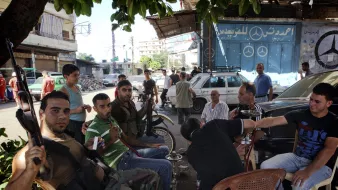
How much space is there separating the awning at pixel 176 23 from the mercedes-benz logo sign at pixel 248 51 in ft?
8.08

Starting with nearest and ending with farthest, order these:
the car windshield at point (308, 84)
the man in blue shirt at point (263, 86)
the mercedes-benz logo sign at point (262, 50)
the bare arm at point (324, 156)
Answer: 1. the bare arm at point (324, 156)
2. the car windshield at point (308, 84)
3. the man in blue shirt at point (263, 86)
4. the mercedes-benz logo sign at point (262, 50)

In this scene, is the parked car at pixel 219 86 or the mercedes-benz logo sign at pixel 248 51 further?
the mercedes-benz logo sign at pixel 248 51

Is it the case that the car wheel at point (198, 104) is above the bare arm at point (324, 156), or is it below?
below

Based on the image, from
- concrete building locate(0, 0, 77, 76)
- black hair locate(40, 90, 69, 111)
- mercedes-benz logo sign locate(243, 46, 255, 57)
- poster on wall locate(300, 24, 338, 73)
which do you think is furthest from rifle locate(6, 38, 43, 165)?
concrete building locate(0, 0, 77, 76)

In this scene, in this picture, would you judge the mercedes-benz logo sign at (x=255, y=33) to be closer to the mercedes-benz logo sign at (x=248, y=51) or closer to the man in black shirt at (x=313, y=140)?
the mercedes-benz logo sign at (x=248, y=51)

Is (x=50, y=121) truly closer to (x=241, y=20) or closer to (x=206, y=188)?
(x=206, y=188)

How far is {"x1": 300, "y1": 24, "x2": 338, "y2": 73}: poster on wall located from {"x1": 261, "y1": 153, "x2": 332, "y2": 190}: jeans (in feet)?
36.9

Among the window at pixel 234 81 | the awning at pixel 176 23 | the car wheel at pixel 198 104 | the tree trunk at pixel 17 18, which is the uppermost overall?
the awning at pixel 176 23

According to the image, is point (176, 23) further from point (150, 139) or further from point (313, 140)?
point (313, 140)

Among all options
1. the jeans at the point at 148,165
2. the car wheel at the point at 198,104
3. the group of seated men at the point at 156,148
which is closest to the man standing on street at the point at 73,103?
the group of seated men at the point at 156,148

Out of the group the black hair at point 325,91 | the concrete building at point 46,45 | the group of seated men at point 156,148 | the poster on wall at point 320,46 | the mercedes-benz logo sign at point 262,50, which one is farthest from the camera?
the concrete building at point 46,45

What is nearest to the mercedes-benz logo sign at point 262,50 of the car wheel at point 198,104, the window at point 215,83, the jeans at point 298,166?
the window at point 215,83

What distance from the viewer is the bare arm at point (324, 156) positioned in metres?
2.45

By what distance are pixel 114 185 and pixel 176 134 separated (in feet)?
15.0
